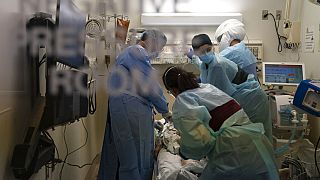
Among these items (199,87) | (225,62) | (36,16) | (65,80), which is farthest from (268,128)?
(36,16)

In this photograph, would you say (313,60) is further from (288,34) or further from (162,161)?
(162,161)

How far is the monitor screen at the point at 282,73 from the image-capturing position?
317 cm

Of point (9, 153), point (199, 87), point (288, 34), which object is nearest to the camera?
point (9, 153)

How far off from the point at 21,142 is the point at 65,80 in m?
0.33

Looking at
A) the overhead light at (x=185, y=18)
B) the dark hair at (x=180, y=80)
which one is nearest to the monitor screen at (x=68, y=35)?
the dark hair at (x=180, y=80)

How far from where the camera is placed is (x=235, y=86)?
2695 mm

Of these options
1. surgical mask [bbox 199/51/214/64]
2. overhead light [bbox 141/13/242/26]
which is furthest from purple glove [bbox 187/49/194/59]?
overhead light [bbox 141/13/242/26]

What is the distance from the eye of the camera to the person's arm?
1.53 metres

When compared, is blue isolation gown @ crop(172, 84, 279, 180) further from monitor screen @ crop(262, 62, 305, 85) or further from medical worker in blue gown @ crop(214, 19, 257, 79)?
monitor screen @ crop(262, 62, 305, 85)

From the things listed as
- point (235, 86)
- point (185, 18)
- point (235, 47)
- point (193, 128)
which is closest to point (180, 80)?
point (193, 128)

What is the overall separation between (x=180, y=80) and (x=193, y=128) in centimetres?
30

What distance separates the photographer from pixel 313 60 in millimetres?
3121

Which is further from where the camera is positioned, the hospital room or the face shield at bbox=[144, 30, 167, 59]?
the face shield at bbox=[144, 30, 167, 59]

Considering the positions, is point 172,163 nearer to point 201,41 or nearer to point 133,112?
point 133,112
